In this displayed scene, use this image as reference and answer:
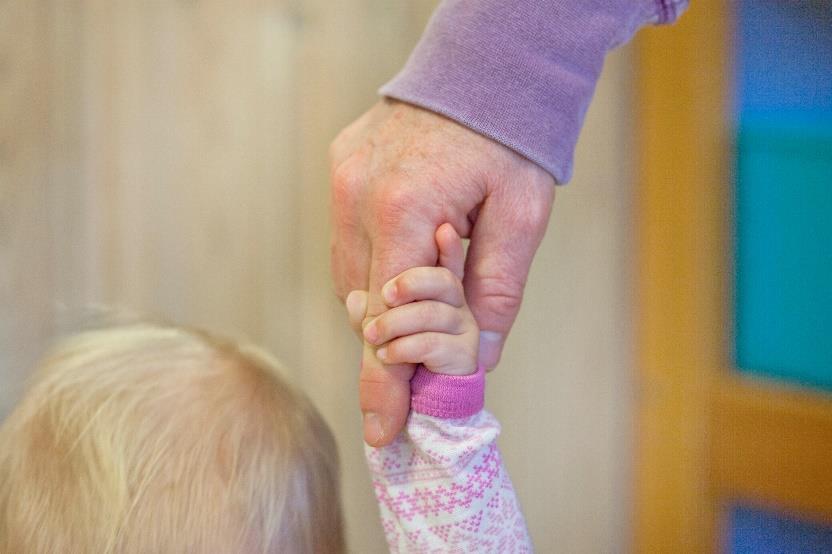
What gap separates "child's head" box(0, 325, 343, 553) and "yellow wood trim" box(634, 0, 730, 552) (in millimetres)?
687

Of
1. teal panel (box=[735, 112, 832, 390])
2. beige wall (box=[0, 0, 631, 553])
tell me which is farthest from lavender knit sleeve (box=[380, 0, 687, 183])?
beige wall (box=[0, 0, 631, 553])

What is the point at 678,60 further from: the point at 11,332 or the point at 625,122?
the point at 11,332

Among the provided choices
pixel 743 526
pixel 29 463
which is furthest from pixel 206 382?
pixel 743 526

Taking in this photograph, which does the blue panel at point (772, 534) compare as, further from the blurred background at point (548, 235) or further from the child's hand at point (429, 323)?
the child's hand at point (429, 323)

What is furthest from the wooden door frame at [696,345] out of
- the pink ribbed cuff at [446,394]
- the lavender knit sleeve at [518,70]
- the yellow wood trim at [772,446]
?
the pink ribbed cuff at [446,394]

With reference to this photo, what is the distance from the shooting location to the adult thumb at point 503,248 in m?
0.58

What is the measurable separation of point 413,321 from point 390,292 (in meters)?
0.02

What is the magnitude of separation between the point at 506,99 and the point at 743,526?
903mm

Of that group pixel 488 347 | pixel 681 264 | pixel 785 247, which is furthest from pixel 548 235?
pixel 488 347

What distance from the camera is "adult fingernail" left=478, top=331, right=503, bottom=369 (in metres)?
0.60

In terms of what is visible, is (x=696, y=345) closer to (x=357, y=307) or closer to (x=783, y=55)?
(x=783, y=55)

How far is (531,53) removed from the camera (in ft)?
1.93

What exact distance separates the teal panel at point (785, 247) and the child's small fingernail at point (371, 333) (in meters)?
0.78

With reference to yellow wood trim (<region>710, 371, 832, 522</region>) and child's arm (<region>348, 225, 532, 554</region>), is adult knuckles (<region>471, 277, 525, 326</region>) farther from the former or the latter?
yellow wood trim (<region>710, 371, 832, 522</region>)
